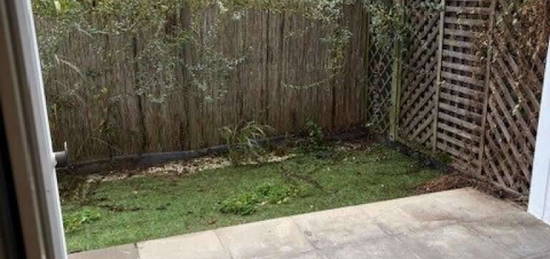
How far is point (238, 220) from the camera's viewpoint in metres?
3.42

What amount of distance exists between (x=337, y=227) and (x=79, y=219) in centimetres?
184

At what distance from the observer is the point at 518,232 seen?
2.96 metres

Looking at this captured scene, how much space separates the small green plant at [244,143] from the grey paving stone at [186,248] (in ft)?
5.68

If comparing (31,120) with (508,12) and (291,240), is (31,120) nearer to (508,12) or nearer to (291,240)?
(291,240)

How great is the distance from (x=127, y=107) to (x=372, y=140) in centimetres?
262

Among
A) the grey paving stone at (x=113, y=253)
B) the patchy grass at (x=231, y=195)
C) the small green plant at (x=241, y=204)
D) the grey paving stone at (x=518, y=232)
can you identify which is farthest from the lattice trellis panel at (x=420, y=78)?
the grey paving stone at (x=113, y=253)

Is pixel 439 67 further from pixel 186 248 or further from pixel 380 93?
pixel 186 248

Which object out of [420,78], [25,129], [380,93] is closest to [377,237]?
[420,78]

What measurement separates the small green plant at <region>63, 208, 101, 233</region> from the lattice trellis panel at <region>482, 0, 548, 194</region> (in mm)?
3034

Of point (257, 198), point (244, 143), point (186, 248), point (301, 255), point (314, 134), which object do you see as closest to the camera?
point (301, 255)

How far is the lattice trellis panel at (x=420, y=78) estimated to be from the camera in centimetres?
427

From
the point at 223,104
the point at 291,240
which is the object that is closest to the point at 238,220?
the point at 291,240

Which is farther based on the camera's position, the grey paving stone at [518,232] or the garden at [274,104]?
the garden at [274,104]

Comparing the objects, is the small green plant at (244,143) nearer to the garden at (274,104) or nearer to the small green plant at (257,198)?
the garden at (274,104)
